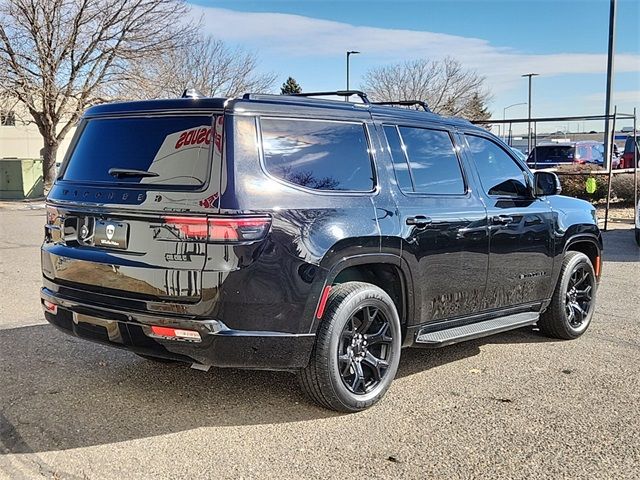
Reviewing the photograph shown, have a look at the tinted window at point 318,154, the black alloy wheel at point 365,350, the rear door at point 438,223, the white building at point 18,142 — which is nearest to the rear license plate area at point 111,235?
the tinted window at point 318,154

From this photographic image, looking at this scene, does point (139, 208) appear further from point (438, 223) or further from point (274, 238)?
point (438, 223)

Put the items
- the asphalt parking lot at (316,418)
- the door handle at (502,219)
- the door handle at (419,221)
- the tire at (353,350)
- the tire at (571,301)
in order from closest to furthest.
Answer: the asphalt parking lot at (316,418)
the tire at (353,350)
the door handle at (419,221)
the door handle at (502,219)
the tire at (571,301)

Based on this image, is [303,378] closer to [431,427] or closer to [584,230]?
[431,427]

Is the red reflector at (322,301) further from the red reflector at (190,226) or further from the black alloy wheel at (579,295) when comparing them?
the black alloy wheel at (579,295)

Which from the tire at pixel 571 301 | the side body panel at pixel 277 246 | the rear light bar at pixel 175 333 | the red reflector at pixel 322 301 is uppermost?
the side body panel at pixel 277 246

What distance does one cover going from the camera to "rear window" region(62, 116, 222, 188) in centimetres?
373

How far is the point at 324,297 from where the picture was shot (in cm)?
392

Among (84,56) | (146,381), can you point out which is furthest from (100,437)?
(84,56)

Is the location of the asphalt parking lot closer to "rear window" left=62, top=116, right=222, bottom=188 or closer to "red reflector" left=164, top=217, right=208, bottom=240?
"red reflector" left=164, top=217, right=208, bottom=240

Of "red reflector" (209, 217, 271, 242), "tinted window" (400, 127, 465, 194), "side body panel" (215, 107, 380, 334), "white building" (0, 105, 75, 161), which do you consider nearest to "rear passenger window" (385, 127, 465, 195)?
"tinted window" (400, 127, 465, 194)

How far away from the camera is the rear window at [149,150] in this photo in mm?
3732

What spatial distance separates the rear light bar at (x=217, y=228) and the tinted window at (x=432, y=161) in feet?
4.86

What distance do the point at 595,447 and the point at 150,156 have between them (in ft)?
9.84

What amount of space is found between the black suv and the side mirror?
0.79 meters
